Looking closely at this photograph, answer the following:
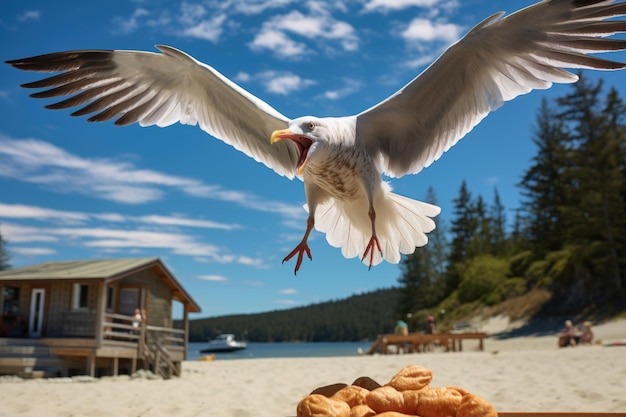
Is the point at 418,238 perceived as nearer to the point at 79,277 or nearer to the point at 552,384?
the point at 552,384

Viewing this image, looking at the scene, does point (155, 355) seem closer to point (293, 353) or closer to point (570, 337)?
point (570, 337)

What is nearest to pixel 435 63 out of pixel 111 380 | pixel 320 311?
pixel 111 380

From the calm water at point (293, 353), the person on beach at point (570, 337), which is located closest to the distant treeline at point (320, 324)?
the calm water at point (293, 353)

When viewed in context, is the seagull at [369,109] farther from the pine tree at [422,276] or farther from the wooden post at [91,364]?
the pine tree at [422,276]

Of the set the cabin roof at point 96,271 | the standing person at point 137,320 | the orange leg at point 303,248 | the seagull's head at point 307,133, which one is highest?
the cabin roof at point 96,271

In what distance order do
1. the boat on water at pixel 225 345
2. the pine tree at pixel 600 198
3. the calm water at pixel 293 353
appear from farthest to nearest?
the boat on water at pixel 225 345 < the calm water at pixel 293 353 < the pine tree at pixel 600 198

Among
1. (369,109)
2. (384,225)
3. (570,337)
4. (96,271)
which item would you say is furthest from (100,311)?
(570,337)

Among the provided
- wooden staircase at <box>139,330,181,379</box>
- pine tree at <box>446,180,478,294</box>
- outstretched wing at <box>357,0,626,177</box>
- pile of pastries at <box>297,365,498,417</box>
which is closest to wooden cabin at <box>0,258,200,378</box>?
wooden staircase at <box>139,330,181,379</box>

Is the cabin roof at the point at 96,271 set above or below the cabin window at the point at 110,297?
above
